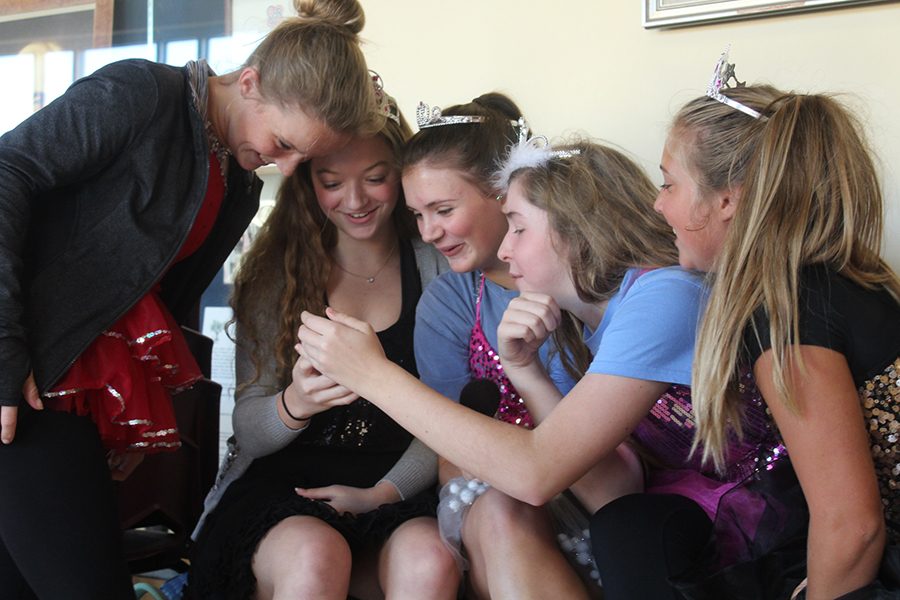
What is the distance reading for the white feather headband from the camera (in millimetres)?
1432

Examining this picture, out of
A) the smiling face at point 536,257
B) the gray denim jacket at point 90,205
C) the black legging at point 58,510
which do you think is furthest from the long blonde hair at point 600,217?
the black legging at point 58,510

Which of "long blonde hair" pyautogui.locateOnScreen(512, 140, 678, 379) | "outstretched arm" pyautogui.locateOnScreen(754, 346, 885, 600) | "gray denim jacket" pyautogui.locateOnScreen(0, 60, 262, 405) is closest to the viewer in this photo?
"outstretched arm" pyautogui.locateOnScreen(754, 346, 885, 600)

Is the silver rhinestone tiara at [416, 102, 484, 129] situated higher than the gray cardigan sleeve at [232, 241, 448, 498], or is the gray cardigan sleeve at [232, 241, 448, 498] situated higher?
the silver rhinestone tiara at [416, 102, 484, 129]

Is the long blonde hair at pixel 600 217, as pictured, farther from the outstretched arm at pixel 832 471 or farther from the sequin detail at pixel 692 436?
the outstretched arm at pixel 832 471

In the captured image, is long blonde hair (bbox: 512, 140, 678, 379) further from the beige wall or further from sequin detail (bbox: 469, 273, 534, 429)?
the beige wall

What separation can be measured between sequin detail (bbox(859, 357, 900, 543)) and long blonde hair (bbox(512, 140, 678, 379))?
37 centimetres

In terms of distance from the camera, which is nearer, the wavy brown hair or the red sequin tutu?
the red sequin tutu

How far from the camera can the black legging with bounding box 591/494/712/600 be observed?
1.07 m

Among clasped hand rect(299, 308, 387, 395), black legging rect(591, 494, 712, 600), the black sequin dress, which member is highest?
clasped hand rect(299, 308, 387, 395)

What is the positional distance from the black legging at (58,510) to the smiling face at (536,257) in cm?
63

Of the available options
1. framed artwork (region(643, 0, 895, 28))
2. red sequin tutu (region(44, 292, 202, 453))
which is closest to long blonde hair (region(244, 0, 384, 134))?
red sequin tutu (region(44, 292, 202, 453))

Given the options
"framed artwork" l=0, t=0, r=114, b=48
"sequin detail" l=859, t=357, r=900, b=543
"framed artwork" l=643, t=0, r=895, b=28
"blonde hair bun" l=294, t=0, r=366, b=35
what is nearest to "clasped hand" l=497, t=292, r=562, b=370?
"sequin detail" l=859, t=357, r=900, b=543

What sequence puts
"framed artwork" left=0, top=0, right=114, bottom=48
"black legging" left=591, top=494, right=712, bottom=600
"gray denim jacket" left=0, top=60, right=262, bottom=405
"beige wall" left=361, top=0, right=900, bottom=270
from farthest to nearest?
"framed artwork" left=0, top=0, right=114, bottom=48 → "beige wall" left=361, top=0, right=900, bottom=270 → "gray denim jacket" left=0, top=60, right=262, bottom=405 → "black legging" left=591, top=494, right=712, bottom=600

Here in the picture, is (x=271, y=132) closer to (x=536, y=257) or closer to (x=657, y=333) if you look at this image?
(x=536, y=257)
